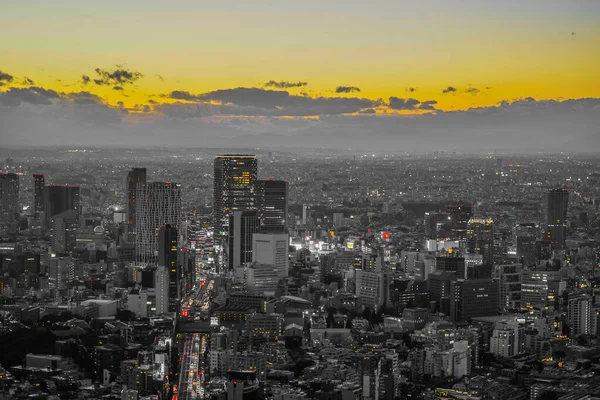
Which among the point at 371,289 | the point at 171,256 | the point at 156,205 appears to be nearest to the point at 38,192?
the point at 171,256

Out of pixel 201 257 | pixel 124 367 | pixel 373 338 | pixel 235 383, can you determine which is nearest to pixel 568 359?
pixel 373 338

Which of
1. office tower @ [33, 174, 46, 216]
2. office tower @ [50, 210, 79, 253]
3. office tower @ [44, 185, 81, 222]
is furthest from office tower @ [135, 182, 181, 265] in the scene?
office tower @ [33, 174, 46, 216]

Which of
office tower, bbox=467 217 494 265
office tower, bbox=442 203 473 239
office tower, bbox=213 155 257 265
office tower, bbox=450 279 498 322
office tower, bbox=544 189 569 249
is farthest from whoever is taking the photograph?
office tower, bbox=213 155 257 265

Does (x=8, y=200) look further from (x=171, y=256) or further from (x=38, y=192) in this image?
(x=171, y=256)

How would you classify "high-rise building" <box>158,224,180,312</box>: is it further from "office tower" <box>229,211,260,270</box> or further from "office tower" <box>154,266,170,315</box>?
"office tower" <box>229,211,260,270</box>

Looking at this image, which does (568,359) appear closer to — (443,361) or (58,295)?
(443,361)

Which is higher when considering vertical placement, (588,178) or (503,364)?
(588,178)

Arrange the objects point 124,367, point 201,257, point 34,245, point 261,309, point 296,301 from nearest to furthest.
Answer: point 124,367 < point 261,309 < point 296,301 < point 34,245 < point 201,257
